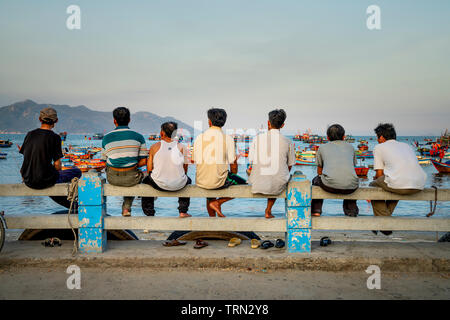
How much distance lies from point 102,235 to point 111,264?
0.45 meters

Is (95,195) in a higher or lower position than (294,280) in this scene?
higher

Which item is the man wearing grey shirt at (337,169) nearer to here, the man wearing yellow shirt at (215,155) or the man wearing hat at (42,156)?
the man wearing yellow shirt at (215,155)

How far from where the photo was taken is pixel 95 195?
15.8 ft

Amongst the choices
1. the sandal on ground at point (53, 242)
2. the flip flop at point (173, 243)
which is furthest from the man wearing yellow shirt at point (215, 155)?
the sandal on ground at point (53, 242)

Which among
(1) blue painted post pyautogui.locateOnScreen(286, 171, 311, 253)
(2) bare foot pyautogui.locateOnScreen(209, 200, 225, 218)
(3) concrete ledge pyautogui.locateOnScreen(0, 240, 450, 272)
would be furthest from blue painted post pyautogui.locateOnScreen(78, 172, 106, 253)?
(1) blue painted post pyautogui.locateOnScreen(286, 171, 311, 253)

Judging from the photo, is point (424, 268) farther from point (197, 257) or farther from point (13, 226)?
point (13, 226)

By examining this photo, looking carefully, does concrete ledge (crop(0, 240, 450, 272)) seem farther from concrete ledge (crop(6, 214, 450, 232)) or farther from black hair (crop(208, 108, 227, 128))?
black hair (crop(208, 108, 227, 128))

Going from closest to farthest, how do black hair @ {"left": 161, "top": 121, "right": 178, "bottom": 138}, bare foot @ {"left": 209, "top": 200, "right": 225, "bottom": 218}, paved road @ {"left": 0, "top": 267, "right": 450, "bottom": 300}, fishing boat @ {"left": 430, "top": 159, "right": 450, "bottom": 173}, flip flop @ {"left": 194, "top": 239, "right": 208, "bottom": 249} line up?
paved road @ {"left": 0, "top": 267, "right": 450, "bottom": 300} < flip flop @ {"left": 194, "top": 239, "right": 208, "bottom": 249} < black hair @ {"left": 161, "top": 121, "right": 178, "bottom": 138} < bare foot @ {"left": 209, "top": 200, "right": 225, "bottom": 218} < fishing boat @ {"left": 430, "top": 159, "right": 450, "bottom": 173}

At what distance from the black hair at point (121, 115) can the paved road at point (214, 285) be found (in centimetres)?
226

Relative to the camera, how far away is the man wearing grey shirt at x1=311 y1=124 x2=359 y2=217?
4.87 metres

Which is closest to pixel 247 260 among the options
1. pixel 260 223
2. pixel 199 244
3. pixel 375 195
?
pixel 260 223

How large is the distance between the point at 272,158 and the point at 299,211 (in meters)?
0.89

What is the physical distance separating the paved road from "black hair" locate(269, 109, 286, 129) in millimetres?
2243
